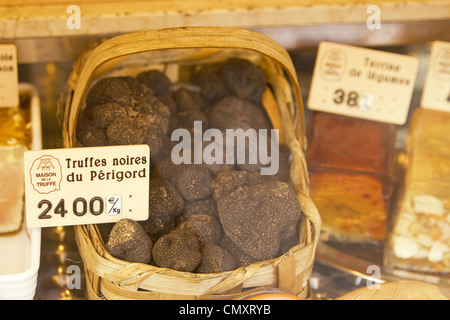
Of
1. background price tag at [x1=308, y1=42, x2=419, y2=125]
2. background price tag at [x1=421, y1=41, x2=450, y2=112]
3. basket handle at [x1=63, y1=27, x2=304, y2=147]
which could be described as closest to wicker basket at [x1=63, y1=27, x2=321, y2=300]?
basket handle at [x1=63, y1=27, x2=304, y2=147]

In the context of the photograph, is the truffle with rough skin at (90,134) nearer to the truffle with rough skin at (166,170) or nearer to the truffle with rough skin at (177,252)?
the truffle with rough skin at (166,170)

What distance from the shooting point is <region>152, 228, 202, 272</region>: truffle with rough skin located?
94 centimetres

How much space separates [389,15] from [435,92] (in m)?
0.25

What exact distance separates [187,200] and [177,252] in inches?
5.2

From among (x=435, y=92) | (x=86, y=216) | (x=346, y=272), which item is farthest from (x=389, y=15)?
(x=86, y=216)

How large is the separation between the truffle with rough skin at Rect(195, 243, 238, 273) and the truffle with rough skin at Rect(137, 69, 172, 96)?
430 mm

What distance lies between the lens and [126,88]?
110cm

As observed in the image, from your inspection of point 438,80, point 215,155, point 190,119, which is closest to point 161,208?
point 215,155

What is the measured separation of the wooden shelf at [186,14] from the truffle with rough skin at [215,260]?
0.54 m

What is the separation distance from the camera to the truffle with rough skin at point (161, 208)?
100 cm

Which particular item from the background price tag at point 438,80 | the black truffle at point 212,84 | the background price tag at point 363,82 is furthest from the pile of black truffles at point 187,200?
the background price tag at point 438,80

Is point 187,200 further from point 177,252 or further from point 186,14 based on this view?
point 186,14

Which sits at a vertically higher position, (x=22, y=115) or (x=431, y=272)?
(x=22, y=115)

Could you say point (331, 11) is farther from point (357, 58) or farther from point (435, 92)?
point (435, 92)
